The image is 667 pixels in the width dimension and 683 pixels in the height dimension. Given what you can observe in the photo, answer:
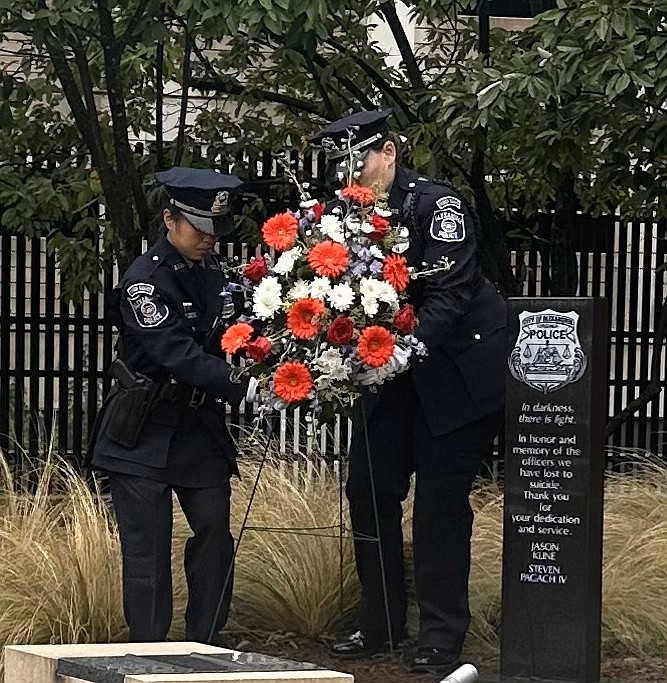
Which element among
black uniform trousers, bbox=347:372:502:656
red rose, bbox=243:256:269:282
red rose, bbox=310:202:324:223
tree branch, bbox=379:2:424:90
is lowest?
black uniform trousers, bbox=347:372:502:656

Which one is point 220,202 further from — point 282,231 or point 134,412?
point 134,412

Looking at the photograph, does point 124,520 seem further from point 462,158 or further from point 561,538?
point 462,158

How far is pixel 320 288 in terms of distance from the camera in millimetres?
5922

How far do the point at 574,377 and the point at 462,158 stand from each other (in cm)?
279

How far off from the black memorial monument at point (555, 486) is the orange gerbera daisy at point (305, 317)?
0.83m

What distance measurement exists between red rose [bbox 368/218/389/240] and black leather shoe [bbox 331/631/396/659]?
69.4 inches

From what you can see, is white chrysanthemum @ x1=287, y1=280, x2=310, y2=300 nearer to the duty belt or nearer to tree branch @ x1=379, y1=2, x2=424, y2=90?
the duty belt

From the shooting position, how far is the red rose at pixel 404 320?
6.01 metres

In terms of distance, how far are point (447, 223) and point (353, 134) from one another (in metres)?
0.49

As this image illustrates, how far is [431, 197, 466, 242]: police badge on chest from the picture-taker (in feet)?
20.4

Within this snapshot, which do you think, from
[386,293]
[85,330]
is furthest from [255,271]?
Answer: [85,330]

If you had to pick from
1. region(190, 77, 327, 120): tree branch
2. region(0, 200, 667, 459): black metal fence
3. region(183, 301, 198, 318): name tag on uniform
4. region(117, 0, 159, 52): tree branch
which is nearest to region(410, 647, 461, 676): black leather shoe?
region(183, 301, 198, 318): name tag on uniform

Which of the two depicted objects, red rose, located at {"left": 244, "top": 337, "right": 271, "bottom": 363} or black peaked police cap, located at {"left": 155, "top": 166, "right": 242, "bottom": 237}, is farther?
black peaked police cap, located at {"left": 155, "top": 166, "right": 242, "bottom": 237}

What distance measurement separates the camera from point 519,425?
630 centimetres
